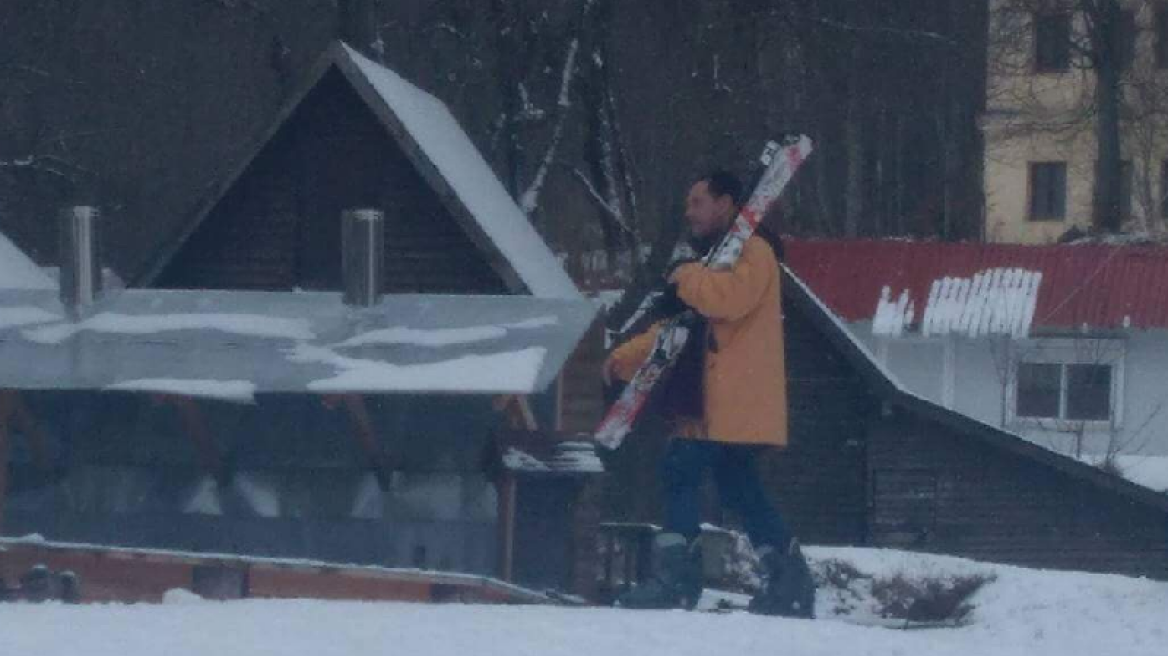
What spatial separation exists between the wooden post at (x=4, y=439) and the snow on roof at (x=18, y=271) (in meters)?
3.49

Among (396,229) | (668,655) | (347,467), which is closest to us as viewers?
(668,655)

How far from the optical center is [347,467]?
12.1 meters

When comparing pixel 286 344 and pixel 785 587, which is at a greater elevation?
pixel 286 344

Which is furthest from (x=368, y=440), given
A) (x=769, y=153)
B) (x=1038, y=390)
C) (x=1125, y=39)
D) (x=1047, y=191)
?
(x=1047, y=191)

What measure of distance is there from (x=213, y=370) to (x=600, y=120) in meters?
12.5

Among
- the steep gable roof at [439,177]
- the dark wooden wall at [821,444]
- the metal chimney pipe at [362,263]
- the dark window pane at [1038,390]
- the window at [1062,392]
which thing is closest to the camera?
the metal chimney pipe at [362,263]

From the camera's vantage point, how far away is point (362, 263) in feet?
39.0

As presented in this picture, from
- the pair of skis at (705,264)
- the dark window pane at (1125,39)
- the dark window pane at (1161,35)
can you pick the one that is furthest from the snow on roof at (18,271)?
the dark window pane at (1161,35)

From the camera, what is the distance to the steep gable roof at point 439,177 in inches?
603

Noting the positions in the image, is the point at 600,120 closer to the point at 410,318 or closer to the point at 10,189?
Answer: the point at 10,189

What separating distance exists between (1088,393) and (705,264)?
70.2ft

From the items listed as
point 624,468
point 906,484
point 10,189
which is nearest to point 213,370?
point 624,468

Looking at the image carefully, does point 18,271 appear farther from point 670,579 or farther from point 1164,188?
point 1164,188

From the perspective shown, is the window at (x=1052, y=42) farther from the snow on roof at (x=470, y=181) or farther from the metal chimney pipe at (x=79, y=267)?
the metal chimney pipe at (x=79, y=267)
